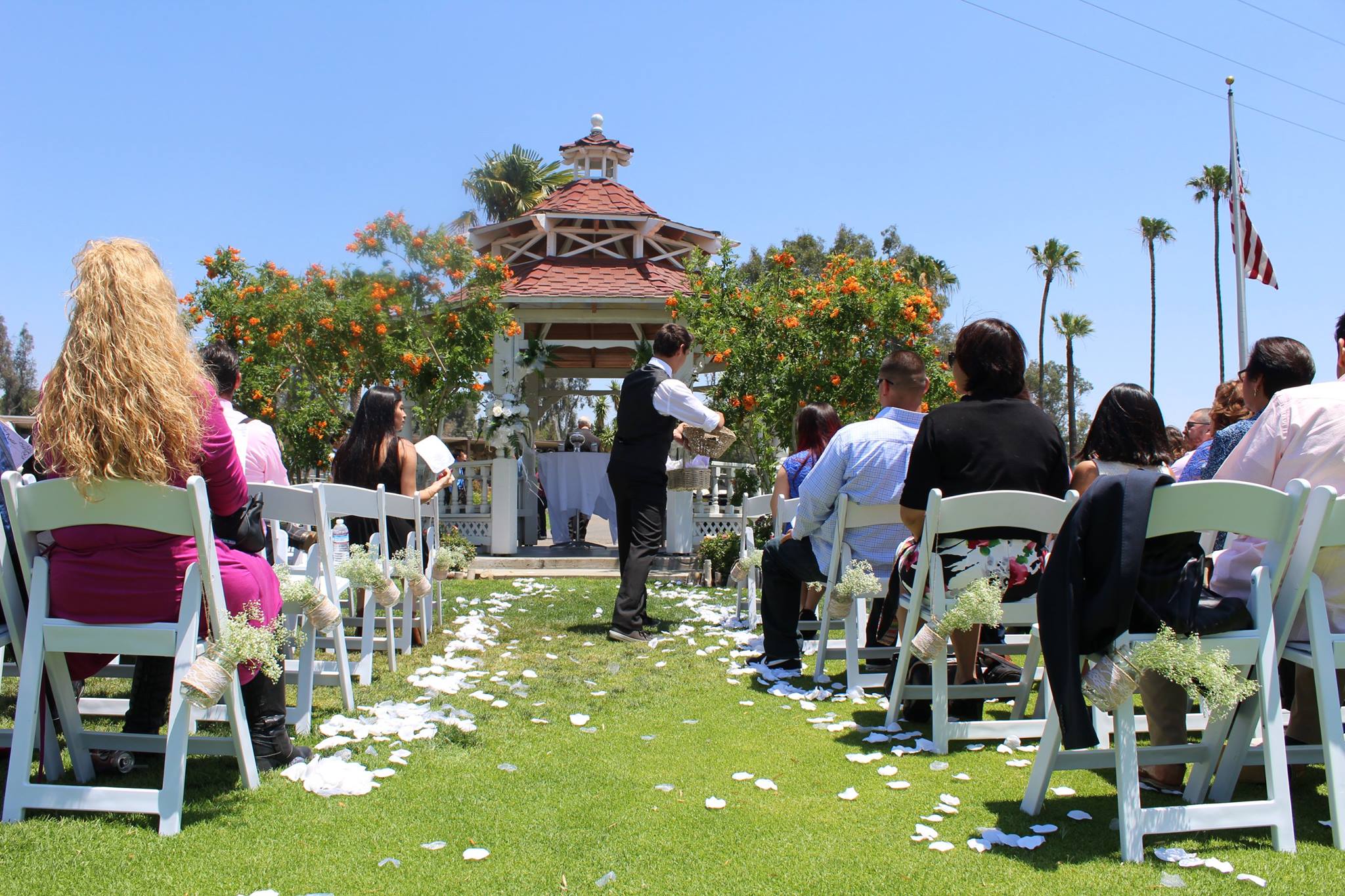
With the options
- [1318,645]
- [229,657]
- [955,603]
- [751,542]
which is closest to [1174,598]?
[1318,645]

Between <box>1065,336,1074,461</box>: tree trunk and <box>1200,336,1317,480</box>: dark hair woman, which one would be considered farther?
<box>1065,336,1074,461</box>: tree trunk

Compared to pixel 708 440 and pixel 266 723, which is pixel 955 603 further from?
pixel 708 440

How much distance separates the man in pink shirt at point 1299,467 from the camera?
9.38 feet

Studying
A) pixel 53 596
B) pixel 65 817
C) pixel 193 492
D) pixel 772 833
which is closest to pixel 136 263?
pixel 193 492

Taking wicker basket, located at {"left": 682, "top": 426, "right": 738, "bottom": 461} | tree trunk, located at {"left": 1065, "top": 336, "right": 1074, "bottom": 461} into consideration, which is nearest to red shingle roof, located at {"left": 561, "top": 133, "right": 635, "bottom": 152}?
wicker basket, located at {"left": 682, "top": 426, "right": 738, "bottom": 461}

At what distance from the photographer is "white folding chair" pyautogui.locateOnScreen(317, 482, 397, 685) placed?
4.00m

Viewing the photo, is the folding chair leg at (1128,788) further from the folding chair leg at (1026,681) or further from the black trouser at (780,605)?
the black trouser at (780,605)

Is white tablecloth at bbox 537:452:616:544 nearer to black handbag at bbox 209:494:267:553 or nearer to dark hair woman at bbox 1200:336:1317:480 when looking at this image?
dark hair woman at bbox 1200:336:1317:480

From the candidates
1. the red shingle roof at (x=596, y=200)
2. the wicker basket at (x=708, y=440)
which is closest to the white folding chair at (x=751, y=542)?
the wicker basket at (x=708, y=440)

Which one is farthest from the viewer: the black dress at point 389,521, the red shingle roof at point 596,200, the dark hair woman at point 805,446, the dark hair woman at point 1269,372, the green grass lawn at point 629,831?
the red shingle roof at point 596,200

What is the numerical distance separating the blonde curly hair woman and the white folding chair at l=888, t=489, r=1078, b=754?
2.35 meters

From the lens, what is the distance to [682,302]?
10883mm

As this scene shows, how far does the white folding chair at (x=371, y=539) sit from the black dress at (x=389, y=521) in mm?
462

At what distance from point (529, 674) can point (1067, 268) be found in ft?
135
